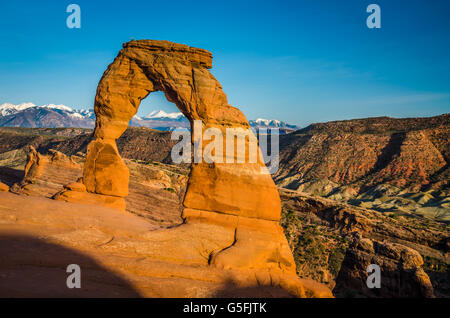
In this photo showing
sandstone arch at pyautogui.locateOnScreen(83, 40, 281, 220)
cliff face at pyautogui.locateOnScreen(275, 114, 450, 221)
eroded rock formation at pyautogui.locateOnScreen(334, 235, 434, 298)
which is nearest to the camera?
sandstone arch at pyautogui.locateOnScreen(83, 40, 281, 220)

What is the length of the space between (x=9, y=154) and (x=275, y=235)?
79.7 metres

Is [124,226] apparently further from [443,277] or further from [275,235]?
[443,277]

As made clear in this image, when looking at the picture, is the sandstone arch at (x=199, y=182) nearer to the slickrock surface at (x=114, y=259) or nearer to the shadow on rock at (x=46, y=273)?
the slickrock surface at (x=114, y=259)

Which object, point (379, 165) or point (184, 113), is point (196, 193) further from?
point (379, 165)

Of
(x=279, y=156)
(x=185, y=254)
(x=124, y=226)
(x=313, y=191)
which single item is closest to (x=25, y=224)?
(x=124, y=226)

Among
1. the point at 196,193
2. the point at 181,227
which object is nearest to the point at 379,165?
the point at 196,193

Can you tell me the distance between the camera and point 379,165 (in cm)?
7500

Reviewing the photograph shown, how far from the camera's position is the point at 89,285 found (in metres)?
6.70

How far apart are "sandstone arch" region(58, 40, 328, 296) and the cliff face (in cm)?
4726

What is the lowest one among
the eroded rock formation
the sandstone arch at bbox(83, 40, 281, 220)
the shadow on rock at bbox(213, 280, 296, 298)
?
the eroded rock formation

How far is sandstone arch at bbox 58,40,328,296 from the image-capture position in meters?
9.73

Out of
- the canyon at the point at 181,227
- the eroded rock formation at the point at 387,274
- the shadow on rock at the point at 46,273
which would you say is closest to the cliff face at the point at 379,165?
the canyon at the point at 181,227

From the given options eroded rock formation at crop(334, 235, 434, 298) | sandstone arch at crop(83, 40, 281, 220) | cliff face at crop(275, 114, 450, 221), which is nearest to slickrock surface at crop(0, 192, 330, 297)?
sandstone arch at crop(83, 40, 281, 220)

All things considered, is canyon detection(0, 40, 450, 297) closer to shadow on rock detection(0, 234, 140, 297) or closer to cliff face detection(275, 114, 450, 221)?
shadow on rock detection(0, 234, 140, 297)
